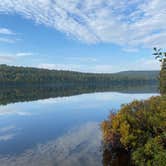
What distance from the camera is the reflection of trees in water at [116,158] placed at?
22141 mm

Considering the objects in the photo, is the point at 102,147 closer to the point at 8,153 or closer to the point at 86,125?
the point at 8,153

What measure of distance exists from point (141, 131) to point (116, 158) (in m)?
3.49

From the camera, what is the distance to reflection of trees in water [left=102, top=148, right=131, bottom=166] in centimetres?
2214

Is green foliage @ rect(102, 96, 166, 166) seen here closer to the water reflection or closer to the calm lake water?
the water reflection

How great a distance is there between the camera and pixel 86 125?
3959cm

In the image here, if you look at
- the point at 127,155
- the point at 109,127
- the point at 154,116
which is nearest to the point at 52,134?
the point at 109,127

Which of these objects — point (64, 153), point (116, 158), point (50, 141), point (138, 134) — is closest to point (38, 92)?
point (50, 141)

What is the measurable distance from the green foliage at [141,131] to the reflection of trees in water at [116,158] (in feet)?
1.85

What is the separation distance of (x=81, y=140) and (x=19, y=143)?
723 centimetres

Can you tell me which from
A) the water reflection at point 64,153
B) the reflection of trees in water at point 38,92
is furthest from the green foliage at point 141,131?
the reflection of trees in water at point 38,92

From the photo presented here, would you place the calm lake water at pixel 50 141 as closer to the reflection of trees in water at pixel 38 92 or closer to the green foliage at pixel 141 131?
the green foliage at pixel 141 131

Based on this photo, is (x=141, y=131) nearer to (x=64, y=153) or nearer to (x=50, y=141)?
(x=64, y=153)

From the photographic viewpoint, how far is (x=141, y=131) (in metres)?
22.2

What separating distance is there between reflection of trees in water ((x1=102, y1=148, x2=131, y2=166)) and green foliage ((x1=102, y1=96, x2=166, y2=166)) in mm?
565
